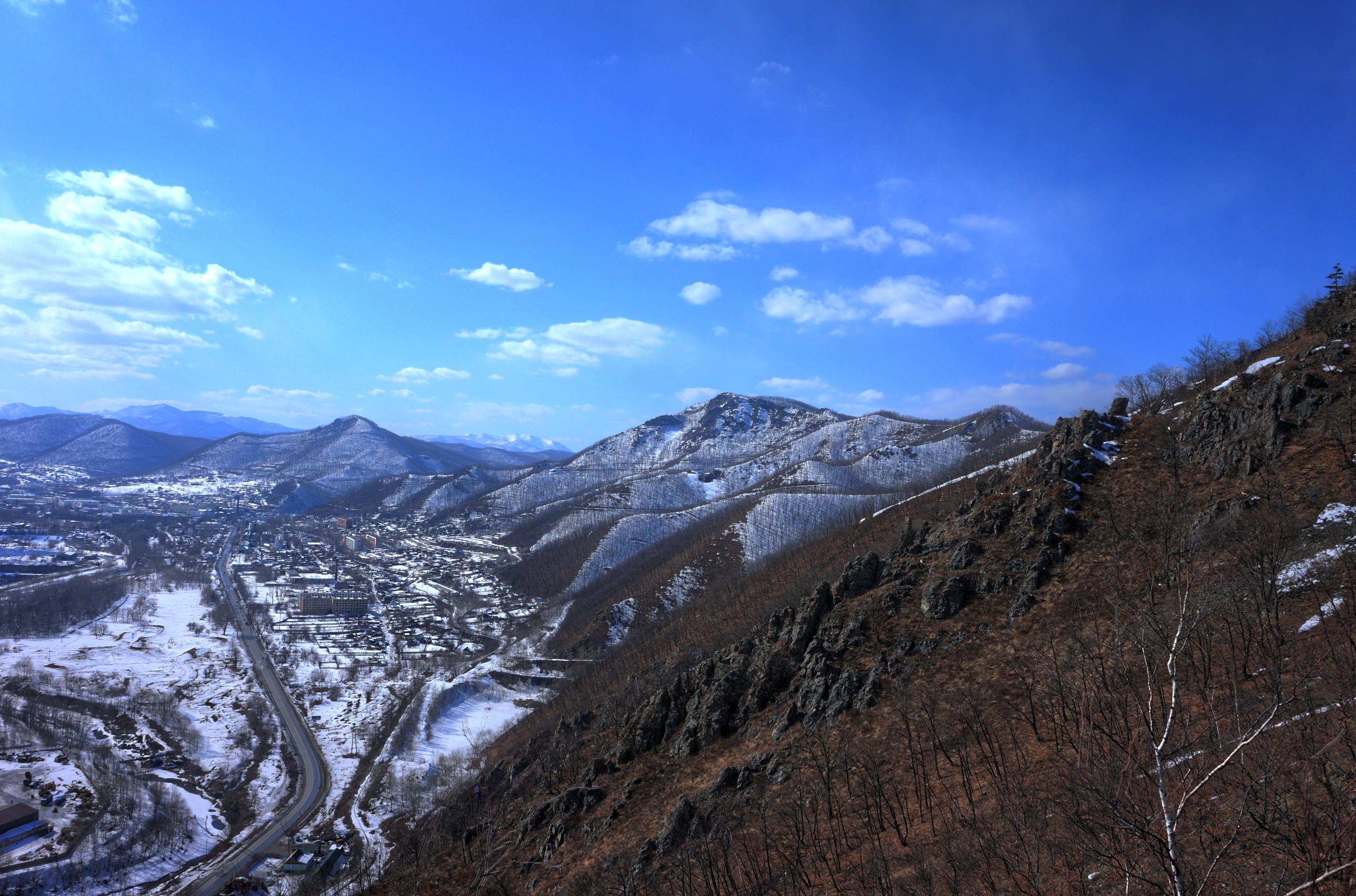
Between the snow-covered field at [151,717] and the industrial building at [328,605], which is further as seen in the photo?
the industrial building at [328,605]

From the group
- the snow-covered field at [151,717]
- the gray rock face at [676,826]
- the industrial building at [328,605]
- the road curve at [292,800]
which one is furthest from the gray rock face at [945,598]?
the industrial building at [328,605]

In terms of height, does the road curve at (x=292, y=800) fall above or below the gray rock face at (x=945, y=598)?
below

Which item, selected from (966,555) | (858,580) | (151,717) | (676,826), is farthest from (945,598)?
(151,717)

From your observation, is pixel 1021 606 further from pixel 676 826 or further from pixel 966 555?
pixel 676 826

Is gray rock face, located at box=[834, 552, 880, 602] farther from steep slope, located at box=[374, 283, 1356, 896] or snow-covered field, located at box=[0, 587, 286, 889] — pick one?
snow-covered field, located at box=[0, 587, 286, 889]

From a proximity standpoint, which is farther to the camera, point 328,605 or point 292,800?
point 328,605

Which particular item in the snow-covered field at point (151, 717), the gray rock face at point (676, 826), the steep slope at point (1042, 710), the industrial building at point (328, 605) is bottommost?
the snow-covered field at point (151, 717)

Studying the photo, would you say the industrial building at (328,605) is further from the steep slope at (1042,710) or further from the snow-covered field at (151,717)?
the steep slope at (1042,710)
